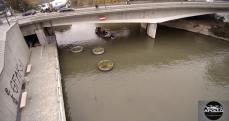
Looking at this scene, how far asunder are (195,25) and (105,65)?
25267mm

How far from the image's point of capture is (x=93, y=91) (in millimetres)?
26000

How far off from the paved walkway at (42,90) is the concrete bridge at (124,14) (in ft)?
20.3

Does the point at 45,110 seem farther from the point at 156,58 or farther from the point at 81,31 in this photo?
the point at 81,31

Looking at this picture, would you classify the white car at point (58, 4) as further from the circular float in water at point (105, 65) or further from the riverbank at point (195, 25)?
the riverbank at point (195, 25)

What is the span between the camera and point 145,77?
2855cm

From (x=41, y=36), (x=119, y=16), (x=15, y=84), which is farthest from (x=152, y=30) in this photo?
(x=15, y=84)

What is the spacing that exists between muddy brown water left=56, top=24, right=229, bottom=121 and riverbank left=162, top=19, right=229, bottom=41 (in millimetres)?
1389

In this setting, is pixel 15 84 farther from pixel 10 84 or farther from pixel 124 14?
pixel 124 14

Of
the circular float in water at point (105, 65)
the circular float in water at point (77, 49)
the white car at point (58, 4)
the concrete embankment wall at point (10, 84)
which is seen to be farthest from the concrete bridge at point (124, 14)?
the white car at point (58, 4)

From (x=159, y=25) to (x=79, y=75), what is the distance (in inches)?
1099

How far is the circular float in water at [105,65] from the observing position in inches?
1192

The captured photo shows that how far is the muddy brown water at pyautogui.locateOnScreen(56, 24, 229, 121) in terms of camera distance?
22.4 metres

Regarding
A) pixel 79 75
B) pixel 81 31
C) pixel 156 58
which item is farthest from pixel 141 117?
pixel 81 31

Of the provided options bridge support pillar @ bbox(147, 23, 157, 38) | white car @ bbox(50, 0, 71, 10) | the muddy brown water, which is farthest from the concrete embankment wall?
bridge support pillar @ bbox(147, 23, 157, 38)
